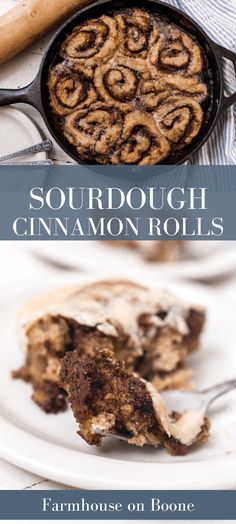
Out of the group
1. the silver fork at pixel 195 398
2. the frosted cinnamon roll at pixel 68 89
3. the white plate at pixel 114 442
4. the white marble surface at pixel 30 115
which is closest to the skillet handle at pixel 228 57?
the white marble surface at pixel 30 115

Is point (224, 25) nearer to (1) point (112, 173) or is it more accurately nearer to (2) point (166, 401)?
(1) point (112, 173)

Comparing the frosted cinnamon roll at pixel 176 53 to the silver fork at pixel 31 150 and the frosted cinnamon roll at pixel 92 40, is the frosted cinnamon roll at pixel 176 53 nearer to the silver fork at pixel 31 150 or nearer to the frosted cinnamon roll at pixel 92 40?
the frosted cinnamon roll at pixel 92 40

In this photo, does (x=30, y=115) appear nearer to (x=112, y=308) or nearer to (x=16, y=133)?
(x=16, y=133)

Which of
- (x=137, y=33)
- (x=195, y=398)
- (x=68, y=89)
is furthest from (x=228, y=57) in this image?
(x=195, y=398)

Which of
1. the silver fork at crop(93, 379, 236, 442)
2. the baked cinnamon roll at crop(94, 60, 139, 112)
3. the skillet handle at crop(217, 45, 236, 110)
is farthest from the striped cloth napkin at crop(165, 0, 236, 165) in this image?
the silver fork at crop(93, 379, 236, 442)

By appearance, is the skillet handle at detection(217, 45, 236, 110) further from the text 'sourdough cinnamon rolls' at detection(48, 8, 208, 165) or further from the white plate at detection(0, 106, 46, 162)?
the white plate at detection(0, 106, 46, 162)
